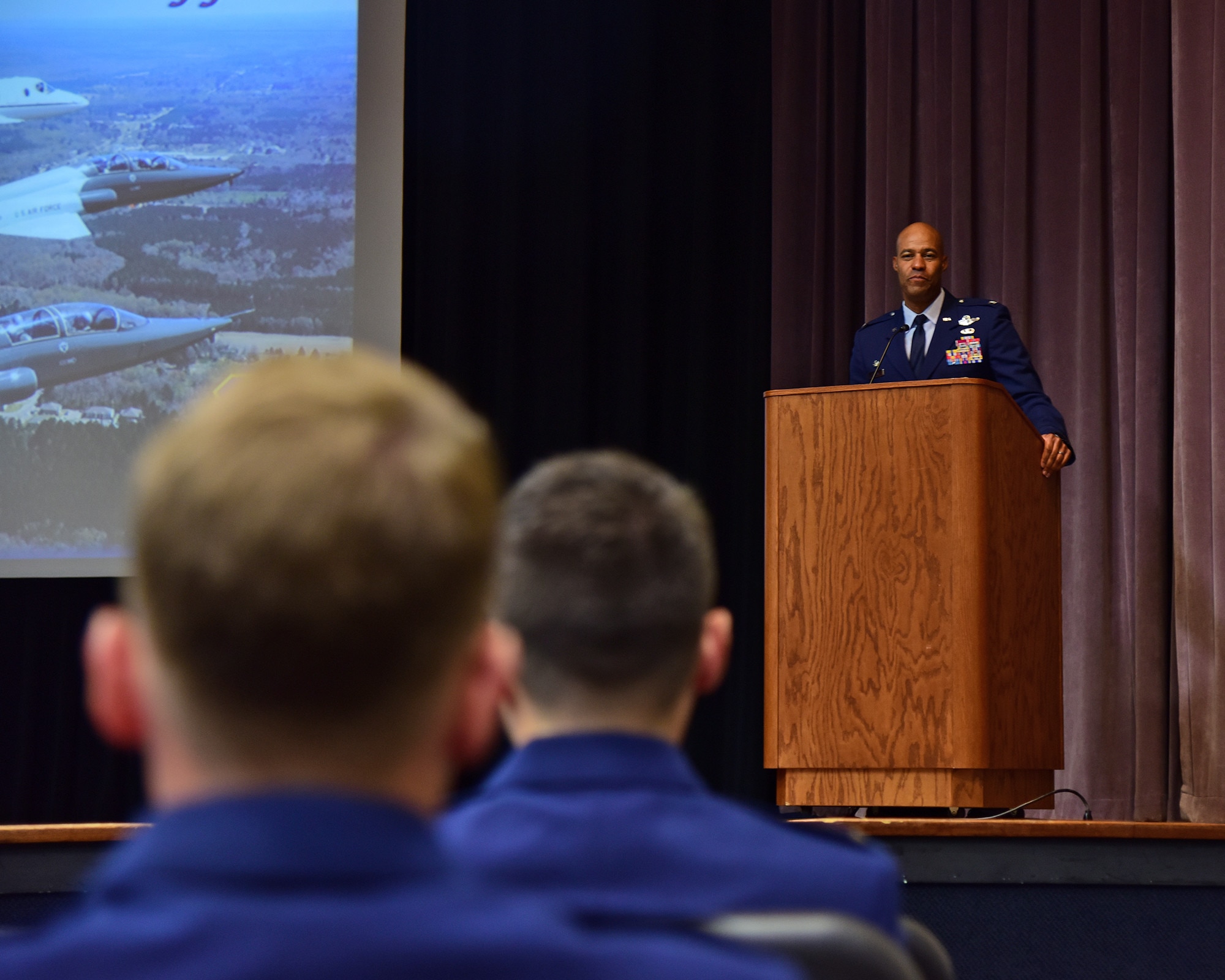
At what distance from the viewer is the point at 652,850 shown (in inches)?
33.0

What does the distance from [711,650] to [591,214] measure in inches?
160

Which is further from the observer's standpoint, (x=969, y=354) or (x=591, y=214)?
(x=591, y=214)

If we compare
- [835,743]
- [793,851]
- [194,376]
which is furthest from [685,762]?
[194,376]

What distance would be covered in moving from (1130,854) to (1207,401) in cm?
204

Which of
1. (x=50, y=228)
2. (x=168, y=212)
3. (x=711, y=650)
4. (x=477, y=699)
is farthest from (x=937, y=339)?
(x=477, y=699)

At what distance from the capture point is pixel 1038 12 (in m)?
4.73

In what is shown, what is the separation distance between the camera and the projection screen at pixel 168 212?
13.2 ft

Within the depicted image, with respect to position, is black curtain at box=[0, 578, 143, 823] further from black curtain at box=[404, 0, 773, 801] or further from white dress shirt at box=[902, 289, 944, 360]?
white dress shirt at box=[902, 289, 944, 360]

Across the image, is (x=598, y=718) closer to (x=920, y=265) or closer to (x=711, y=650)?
(x=711, y=650)

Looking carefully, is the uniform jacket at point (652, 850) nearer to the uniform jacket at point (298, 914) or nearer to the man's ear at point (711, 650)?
the man's ear at point (711, 650)

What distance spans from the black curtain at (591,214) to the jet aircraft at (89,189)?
3.07ft

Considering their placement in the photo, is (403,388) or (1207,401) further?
(1207,401)

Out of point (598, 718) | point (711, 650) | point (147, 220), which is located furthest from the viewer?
point (147, 220)

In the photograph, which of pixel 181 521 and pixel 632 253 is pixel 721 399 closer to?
pixel 632 253
